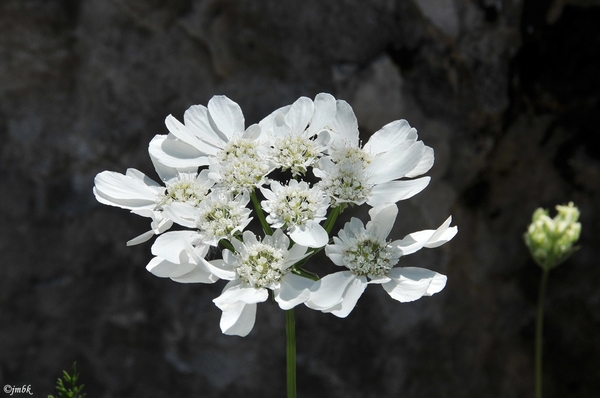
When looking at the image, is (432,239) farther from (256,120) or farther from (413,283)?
(256,120)

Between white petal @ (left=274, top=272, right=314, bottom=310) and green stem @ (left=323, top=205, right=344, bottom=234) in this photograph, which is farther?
green stem @ (left=323, top=205, right=344, bottom=234)

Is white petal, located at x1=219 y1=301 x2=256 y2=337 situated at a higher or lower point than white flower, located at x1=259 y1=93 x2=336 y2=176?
lower


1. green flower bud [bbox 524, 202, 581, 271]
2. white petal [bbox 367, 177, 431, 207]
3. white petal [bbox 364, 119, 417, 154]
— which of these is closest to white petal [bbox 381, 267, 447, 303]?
white petal [bbox 367, 177, 431, 207]

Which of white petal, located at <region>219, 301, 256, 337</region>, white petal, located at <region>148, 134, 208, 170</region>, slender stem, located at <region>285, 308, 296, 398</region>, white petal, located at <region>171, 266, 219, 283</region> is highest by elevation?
white petal, located at <region>148, 134, 208, 170</region>

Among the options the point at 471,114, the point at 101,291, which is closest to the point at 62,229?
the point at 101,291

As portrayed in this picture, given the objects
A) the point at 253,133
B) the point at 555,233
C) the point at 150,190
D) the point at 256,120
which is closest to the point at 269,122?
the point at 253,133

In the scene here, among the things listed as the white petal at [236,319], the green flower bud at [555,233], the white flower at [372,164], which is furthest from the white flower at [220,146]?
the green flower bud at [555,233]

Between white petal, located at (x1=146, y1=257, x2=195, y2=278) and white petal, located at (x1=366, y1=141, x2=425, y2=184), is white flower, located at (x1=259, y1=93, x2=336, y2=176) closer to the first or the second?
white petal, located at (x1=366, y1=141, x2=425, y2=184)
